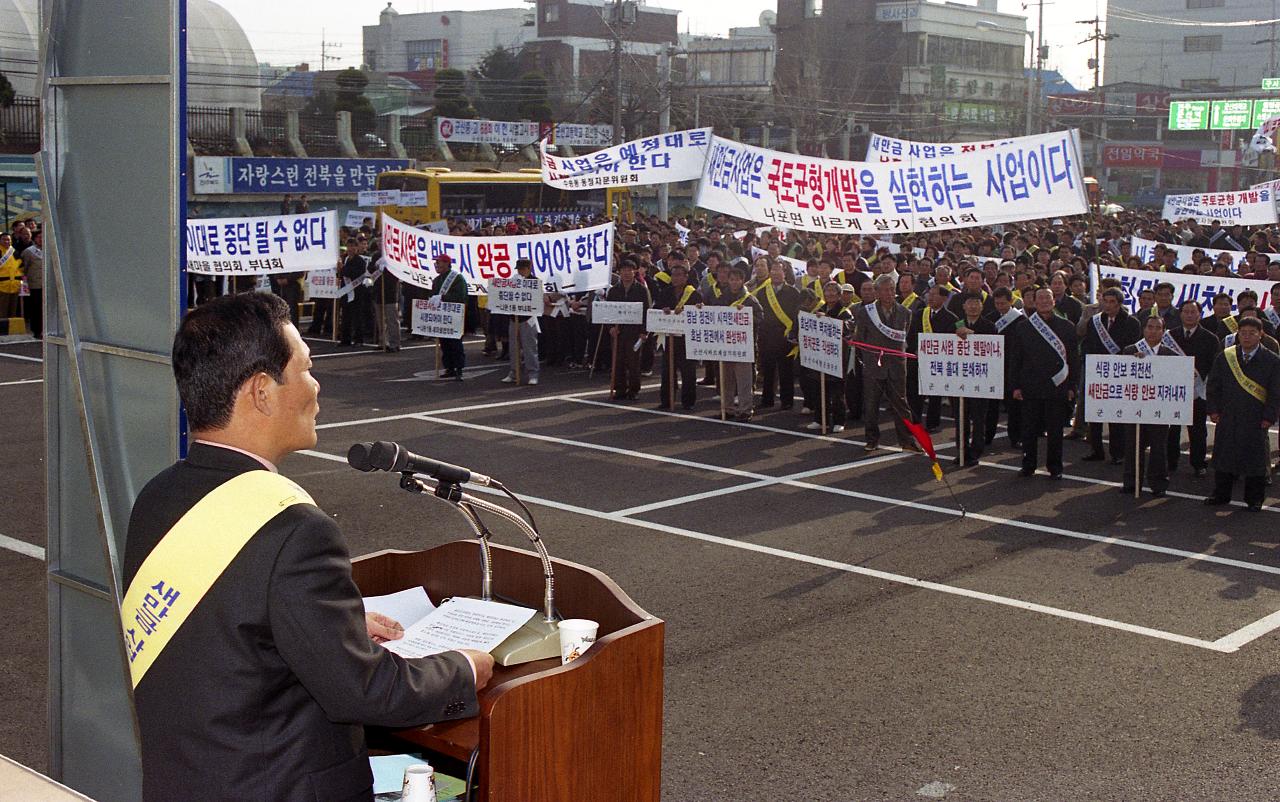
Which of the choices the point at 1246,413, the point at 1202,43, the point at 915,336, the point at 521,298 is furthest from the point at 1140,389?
the point at 1202,43

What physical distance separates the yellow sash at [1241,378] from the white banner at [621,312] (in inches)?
302

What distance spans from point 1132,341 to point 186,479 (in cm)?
1248

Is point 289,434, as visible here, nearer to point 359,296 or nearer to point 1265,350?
point 1265,350

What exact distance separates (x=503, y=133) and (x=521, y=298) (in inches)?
1280

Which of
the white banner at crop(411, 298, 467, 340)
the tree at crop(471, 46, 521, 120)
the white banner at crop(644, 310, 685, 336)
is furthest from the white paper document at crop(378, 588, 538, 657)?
the tree at crop(471, 46, 521, 120)

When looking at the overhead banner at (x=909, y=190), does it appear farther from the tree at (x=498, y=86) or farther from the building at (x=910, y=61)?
the building at (x=910, y=61)

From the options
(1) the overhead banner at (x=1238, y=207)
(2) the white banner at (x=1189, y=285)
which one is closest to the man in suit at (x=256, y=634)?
(2) the white banner at (x=1189, y=285)

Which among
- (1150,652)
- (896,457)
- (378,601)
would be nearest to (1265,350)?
(896,457)

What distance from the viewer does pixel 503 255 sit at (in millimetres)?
21188

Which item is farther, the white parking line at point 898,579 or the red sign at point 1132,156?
the red sign at point 1132,156

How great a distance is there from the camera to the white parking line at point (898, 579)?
8320mm

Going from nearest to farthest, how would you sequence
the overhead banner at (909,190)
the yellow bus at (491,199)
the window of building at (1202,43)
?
the overhead banner at (909,190), the yellow bus at (491,199), the window of building at (1202,43)

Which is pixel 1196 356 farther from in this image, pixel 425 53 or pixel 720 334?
pixel 425 53

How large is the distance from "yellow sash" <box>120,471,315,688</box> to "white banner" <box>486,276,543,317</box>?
53.0 ft
